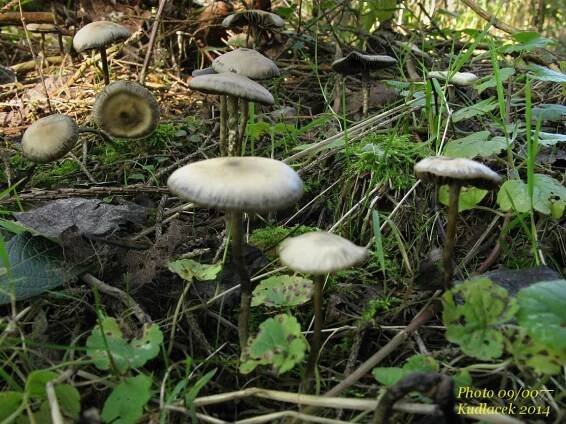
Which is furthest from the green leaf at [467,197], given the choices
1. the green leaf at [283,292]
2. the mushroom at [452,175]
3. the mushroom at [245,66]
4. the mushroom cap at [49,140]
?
the mushroom cap at [49,140]

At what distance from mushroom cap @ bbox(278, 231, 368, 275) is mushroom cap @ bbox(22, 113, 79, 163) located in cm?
171

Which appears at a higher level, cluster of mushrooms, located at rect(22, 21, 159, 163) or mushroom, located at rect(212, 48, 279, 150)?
mushroom, located at rect(212, 48, 279, 150)

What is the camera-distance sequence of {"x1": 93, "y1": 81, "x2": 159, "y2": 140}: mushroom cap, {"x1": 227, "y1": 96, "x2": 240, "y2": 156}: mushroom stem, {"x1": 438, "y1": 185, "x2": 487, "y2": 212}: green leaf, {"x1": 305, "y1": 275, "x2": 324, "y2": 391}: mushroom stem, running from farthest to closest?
{"x1": 93, "y1": 81, "x2": 159, "y2": 140}: mushroom cap
{"x1": 227, "y1": 96, "x2": 240, "y2": 156}: mushroom stem
{"x1": 438, "y1": 185, "x2": 487, "y2": 212}: green leaf
{"x1": 305, "y1": 275, "x2": 324, "y2": 391}: mushroom stem

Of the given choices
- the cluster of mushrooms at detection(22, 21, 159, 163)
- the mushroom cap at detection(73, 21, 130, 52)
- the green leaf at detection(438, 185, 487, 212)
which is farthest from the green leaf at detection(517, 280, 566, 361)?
the mushroom cap at detection(73, 21, 130, 52)

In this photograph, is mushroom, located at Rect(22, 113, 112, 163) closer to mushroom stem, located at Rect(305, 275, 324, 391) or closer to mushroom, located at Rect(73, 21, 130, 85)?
mushroom, located at Rect(73, 21, 130, 85)

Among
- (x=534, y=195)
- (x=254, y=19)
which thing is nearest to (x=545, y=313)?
(x=534, y=195)

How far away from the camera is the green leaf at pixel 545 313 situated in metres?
1.24

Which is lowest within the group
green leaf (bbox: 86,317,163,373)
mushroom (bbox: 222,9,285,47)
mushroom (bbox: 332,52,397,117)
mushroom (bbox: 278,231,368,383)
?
green leaf (bbox: 86,317,163,373)

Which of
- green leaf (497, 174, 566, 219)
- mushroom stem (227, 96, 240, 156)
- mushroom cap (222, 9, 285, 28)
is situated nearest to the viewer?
green leaf (497, 174, 566, 219)

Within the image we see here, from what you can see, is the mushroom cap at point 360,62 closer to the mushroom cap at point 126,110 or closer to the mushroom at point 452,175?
the mushroom cap at point 126,110

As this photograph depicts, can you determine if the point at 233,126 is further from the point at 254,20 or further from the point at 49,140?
the point at 254,20

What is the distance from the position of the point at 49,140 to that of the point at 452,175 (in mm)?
2084

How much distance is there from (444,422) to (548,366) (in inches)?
11.9

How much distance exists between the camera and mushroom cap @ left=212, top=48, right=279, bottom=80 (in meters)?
2.51
